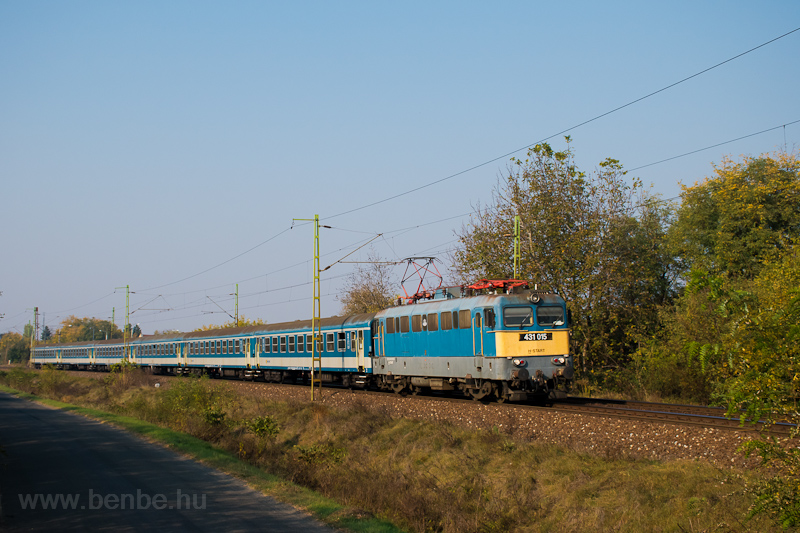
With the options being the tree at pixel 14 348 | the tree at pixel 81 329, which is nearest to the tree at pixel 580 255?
the tree at pixel 14 348

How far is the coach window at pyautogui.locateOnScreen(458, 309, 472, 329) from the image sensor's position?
21022 millimetres

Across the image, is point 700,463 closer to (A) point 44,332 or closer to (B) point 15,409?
(B) point 15,409

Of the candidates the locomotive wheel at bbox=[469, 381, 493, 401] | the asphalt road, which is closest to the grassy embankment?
the asphalt road

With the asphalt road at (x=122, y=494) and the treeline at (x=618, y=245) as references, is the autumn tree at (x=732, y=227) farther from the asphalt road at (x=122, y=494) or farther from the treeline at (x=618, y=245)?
the asphalt road at (x=122, y=494)

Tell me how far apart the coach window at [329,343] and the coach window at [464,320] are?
1160 centimetres

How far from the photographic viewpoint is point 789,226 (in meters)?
30.6

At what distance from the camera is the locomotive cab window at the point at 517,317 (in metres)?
19.7

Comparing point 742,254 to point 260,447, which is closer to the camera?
point 260,447

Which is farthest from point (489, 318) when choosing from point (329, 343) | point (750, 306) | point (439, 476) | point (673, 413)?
point (329, 343)

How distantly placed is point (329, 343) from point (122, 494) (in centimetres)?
2011

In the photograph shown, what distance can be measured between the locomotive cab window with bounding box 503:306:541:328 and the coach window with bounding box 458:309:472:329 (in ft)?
5.15

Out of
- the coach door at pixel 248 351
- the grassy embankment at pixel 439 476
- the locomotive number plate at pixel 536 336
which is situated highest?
the locomotive number plate at pixel 536 336

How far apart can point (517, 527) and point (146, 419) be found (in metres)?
19.5

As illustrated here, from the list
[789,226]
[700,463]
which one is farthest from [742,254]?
[700,463]
